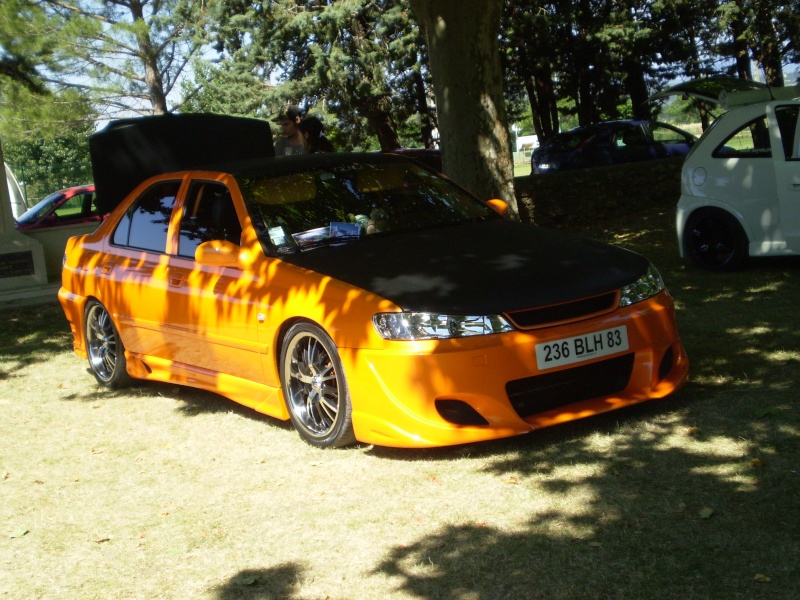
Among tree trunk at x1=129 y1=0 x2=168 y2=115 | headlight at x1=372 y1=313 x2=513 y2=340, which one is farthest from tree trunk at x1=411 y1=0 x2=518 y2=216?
tree trunk at x1=129 y1=0 x2=168 y2=115

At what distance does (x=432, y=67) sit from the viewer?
1145cm

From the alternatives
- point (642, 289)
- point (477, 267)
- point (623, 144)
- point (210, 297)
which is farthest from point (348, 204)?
point (623, 144)

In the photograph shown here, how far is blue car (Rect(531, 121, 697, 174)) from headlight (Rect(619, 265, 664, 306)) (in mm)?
18068

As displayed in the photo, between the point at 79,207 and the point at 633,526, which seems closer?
the point at 633,526

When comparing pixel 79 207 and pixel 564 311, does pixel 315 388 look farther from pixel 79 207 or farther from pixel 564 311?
pixel 79 207

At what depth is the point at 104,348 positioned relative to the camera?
8594mm

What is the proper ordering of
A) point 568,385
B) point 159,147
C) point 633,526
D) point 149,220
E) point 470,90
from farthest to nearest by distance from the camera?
point 159,147 < point 470,90 < point 149,220 < point 568,385 < point 633,526

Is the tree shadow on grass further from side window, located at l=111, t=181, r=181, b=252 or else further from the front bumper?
side window, located at l=111, t=181, r=181, b=252

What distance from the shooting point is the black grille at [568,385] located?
5648 mm

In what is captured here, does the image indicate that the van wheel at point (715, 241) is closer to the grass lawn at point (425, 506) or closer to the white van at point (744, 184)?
the white van at point (744, 184)

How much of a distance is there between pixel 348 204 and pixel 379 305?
4.71 ft

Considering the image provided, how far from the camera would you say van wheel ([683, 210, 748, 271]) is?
1052cm

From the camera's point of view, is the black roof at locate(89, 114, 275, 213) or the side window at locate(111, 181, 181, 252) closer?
the side window at locate(111, 181, 181, 252)

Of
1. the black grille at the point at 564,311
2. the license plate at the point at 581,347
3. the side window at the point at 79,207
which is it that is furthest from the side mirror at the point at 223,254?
the side window at the point at 79,207
